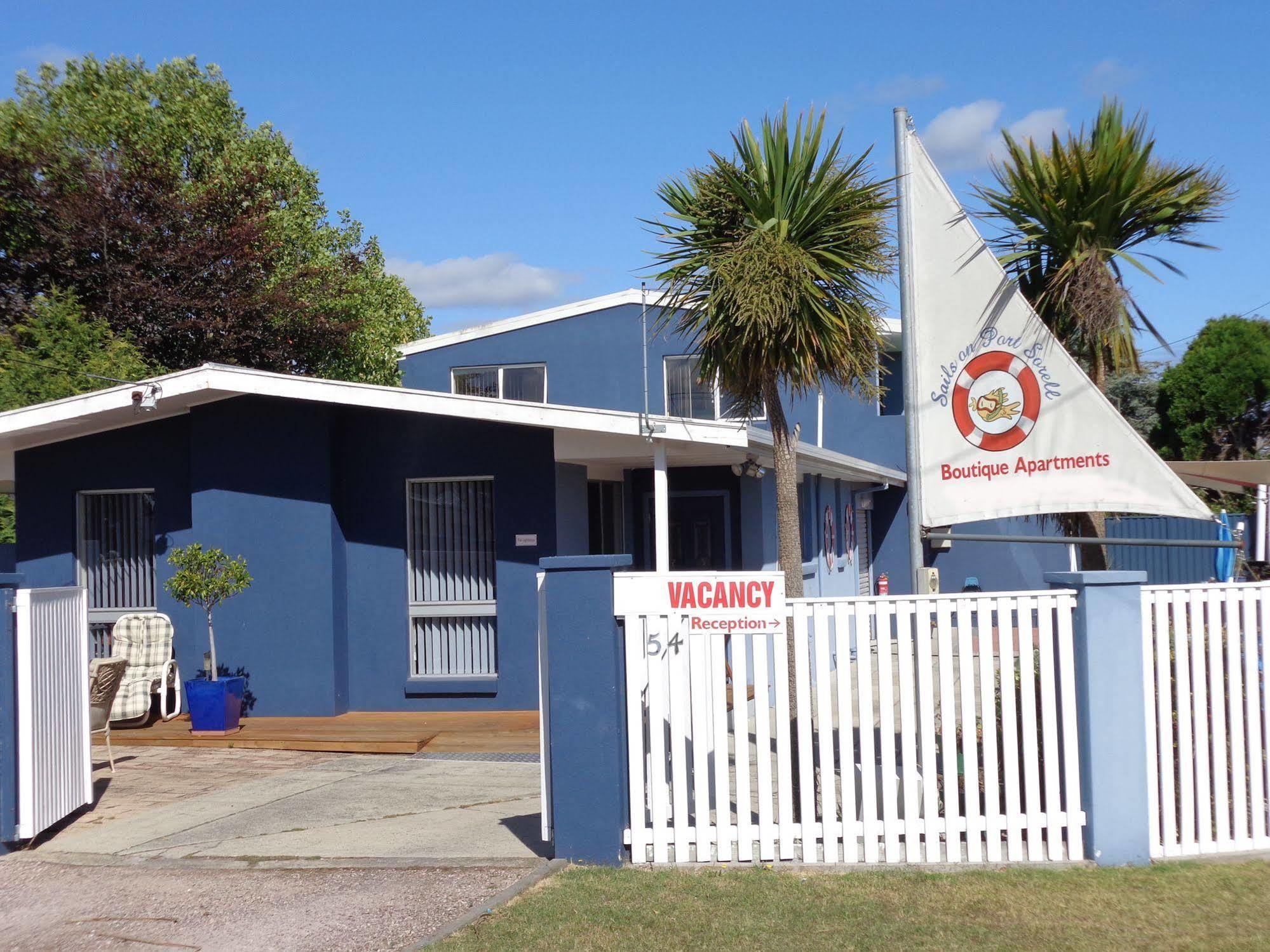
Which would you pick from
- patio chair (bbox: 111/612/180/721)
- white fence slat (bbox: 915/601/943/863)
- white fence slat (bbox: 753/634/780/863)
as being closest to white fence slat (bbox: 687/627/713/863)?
white fence slat (bbox: 753/634/780/863)

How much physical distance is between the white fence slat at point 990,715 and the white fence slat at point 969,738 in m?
0.05

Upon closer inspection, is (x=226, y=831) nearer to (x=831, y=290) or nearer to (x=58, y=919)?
→ (x=58, y=919)

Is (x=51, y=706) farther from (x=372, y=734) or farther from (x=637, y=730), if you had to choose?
(x=637, y=730)

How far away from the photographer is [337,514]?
13.2 meters

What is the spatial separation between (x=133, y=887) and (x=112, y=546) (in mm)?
7743

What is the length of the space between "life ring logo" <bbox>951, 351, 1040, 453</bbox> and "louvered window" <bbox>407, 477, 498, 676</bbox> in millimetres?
6673

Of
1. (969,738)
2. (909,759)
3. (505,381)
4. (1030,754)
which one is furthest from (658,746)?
(505,381)

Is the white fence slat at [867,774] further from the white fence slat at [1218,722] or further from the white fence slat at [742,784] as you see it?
the white fence slat at [1218,722]

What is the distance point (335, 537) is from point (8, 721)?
555 cm

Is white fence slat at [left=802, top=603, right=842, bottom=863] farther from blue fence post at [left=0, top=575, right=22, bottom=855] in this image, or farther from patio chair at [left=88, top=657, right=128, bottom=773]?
patio chair at [left=88, top=657, right=128, bottom=773]

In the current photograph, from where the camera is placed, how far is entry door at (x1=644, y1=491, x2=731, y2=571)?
50.0 feet

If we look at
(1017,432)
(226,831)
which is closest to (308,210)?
(226,831)

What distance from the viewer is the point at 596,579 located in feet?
22.3

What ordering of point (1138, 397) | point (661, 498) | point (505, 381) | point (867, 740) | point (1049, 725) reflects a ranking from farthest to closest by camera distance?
point (1138, 397)
point (505, 381)
point (661, 498)
point (867, 740)
point (1049, 725)
